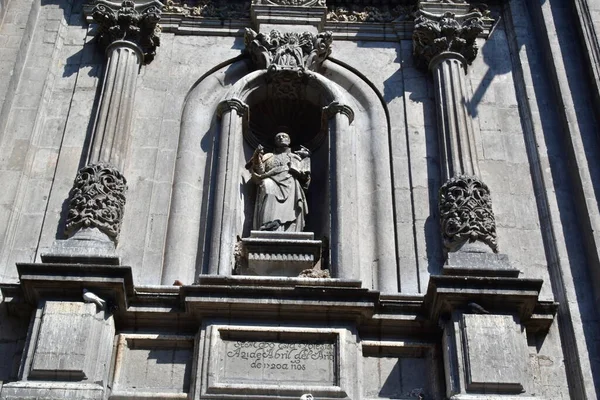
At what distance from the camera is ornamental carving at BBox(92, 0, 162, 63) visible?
14.8m

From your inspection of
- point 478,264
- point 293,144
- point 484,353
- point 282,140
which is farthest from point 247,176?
point 484,353

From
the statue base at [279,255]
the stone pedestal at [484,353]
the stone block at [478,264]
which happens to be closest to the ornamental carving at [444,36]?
the stone block at [478,264]

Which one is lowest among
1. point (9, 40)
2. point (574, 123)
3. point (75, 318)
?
point (75, 318)

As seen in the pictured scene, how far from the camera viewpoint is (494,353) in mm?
11039

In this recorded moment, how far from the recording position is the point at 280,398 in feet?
36.0

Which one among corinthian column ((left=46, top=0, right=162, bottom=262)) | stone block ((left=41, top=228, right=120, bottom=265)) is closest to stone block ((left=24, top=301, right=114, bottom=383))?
stone block ((left=41, top=228, right=120, bottom=265))

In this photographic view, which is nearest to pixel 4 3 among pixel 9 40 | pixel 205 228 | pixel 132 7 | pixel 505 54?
pixel 9 40

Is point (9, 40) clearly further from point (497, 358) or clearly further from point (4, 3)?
point (497, 358)

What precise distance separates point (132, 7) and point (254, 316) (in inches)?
240

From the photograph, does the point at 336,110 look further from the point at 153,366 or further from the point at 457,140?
the point at 153,366

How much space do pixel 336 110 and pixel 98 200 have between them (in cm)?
387

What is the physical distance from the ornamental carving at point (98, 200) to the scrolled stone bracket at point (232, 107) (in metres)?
2.00

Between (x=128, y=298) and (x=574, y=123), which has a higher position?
(x=574, y=123)

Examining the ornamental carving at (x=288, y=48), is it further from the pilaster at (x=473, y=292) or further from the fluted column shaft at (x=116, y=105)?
the pilaster at (x=473, y=292)
